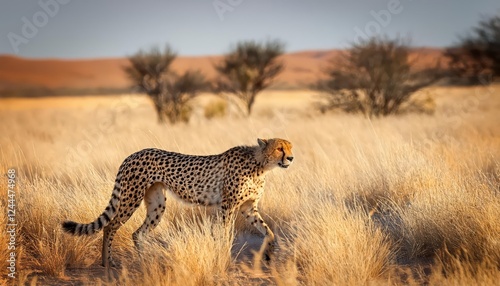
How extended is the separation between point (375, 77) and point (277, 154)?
11348 millimetres

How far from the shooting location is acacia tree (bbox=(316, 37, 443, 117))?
15102 mm

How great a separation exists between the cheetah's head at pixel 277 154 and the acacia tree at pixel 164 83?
561 inches

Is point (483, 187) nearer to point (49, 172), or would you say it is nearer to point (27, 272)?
point (27, 272)

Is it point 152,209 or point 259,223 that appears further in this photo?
point 152,209

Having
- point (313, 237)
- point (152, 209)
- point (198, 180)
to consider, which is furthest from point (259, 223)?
point (152, 209)

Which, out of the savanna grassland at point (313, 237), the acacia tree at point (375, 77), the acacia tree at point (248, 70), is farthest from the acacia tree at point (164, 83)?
the savanna grassland at point (313, 237)

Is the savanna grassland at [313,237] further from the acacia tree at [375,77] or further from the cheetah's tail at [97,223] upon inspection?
the acacia tree at [375,77]

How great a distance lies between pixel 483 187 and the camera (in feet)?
15.3

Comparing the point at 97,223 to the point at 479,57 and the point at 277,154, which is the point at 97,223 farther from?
the point at 479,57

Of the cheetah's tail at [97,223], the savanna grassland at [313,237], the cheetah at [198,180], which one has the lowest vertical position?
the savanna grassland at [313,237]

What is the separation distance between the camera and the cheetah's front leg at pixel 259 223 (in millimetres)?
4445

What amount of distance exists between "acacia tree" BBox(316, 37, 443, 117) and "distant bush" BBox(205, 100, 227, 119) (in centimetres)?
626

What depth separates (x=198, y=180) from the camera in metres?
4.48

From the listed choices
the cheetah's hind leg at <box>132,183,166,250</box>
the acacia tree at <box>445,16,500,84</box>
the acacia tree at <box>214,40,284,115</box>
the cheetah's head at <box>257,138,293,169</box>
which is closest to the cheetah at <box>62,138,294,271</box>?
the cheetah's head at <box>257,138,293,169</box>
